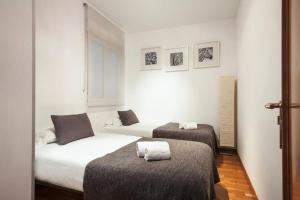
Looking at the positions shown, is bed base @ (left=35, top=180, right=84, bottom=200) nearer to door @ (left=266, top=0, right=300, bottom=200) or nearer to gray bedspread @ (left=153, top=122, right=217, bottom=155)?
gray bedspread @ (left=153, top=122, right=217, bottom=155)

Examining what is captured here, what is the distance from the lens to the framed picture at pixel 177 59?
4.32m

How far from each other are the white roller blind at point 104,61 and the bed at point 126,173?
5.55ft

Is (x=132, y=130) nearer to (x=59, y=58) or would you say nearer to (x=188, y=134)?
(x=188, y=134)

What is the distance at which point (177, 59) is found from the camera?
4.39 metres

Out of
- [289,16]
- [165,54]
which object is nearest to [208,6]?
[165,54]

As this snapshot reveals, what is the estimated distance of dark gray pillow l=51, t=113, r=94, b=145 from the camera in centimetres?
234

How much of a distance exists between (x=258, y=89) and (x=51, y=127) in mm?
2628

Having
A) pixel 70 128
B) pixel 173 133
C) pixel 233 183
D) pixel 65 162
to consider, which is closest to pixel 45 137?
pixel 70 128

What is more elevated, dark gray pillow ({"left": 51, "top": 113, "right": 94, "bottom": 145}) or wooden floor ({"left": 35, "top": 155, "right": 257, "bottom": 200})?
dark gray pillow ({"left": 51, "top": 113, "right": 94, "bottom": 145})

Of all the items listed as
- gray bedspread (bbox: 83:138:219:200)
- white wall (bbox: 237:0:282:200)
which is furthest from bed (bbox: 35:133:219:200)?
white wall (bbox: 237:0:282:200)

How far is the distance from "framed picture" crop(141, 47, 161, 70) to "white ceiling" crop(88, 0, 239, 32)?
566 millimetres

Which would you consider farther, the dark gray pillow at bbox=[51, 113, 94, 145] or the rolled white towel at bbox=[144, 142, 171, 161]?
the dark gray pillow at bbox=[51, 113, 94, 145]

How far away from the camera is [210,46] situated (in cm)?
412

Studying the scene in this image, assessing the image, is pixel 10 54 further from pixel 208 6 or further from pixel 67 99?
pixel 208 6
